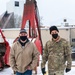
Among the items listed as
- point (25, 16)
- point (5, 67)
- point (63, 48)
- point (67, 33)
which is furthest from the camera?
point (67, 33)

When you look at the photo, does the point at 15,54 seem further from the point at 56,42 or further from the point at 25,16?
the point at 25,16

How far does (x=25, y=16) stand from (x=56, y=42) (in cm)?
477

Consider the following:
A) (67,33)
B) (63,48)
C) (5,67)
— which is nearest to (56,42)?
(63,48)

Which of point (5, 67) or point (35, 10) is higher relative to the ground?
point (35, 10)

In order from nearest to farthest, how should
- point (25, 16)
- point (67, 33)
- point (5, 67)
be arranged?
point (25, 16) < point (5, 67) < point (67, 33)

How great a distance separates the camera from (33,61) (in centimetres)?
475

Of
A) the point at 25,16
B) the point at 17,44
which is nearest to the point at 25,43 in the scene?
the point at 17,44

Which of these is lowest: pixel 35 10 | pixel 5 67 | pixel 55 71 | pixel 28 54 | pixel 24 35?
pixel 5 67

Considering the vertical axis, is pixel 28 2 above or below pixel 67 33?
above

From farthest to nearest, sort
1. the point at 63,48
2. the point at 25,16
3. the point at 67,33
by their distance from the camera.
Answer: the point at 67,33
the point at 25,16
the point at 63,48

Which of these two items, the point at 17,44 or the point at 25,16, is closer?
the point at 17,44

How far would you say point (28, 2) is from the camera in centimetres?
930

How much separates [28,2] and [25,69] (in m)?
4.98

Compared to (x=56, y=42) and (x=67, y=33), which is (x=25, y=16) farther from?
(x=67, y=33)
